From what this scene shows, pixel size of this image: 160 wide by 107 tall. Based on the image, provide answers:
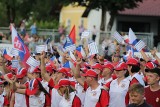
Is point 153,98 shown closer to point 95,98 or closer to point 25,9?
point 95,98

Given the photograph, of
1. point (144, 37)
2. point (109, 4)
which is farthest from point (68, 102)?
point (109, 4)

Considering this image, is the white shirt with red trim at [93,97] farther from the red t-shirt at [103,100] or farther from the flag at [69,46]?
the flag at [69,46]

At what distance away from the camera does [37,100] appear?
11656mm

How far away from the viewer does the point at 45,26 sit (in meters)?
64.0

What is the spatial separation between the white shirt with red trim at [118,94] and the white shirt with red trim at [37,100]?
1.29 metres

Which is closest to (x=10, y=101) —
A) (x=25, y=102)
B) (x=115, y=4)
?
(x=25, y=102)

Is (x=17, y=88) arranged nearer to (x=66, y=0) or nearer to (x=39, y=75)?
(x=39, y=75)

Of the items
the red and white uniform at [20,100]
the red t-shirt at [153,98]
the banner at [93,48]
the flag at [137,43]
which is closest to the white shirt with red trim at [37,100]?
the red and white uniform at [20,100]

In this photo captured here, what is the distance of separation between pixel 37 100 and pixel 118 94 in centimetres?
150

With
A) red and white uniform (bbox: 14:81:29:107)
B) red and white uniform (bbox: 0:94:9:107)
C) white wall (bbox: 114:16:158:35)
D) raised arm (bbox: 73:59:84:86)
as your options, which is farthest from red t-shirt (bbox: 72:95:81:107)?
white wall (bbox: 114:16:158:35)

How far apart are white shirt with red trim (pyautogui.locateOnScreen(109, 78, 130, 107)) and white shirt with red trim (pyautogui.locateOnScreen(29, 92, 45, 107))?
4.24 ft

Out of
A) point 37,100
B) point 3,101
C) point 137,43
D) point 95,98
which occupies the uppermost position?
point 137,43

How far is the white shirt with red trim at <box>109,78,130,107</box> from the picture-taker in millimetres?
11329

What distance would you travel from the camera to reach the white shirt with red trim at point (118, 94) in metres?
11.3
